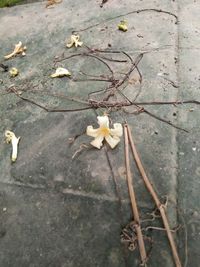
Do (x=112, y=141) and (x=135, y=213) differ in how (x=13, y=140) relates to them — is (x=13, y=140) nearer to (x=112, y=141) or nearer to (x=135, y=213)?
(x=112, y=141)

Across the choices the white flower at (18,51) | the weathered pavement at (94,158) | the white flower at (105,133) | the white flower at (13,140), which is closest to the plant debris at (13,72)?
the weathered pavement at (94,158)

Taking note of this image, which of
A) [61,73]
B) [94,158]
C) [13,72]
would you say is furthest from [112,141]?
[13,72]

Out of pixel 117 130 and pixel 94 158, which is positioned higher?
pixel 117 130

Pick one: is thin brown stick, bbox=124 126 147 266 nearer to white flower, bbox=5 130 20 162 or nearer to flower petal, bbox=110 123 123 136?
flower petal, bbox=110 123 123 136

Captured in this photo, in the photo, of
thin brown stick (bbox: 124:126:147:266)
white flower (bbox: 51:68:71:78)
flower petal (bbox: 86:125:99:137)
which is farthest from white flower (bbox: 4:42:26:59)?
thin brown stick (bbox: 124:126:147:266)

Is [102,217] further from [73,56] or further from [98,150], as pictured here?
[73,56]

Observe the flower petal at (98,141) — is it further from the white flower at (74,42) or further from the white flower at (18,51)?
the white flower at (18,51)

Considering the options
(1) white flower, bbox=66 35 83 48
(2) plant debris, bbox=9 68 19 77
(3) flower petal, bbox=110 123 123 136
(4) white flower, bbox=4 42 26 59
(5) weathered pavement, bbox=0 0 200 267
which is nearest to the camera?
(5) weathered pavement, bbox=0 0 200 267

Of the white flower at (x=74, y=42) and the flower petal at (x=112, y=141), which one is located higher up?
the white flower at (x=74, y=42)
